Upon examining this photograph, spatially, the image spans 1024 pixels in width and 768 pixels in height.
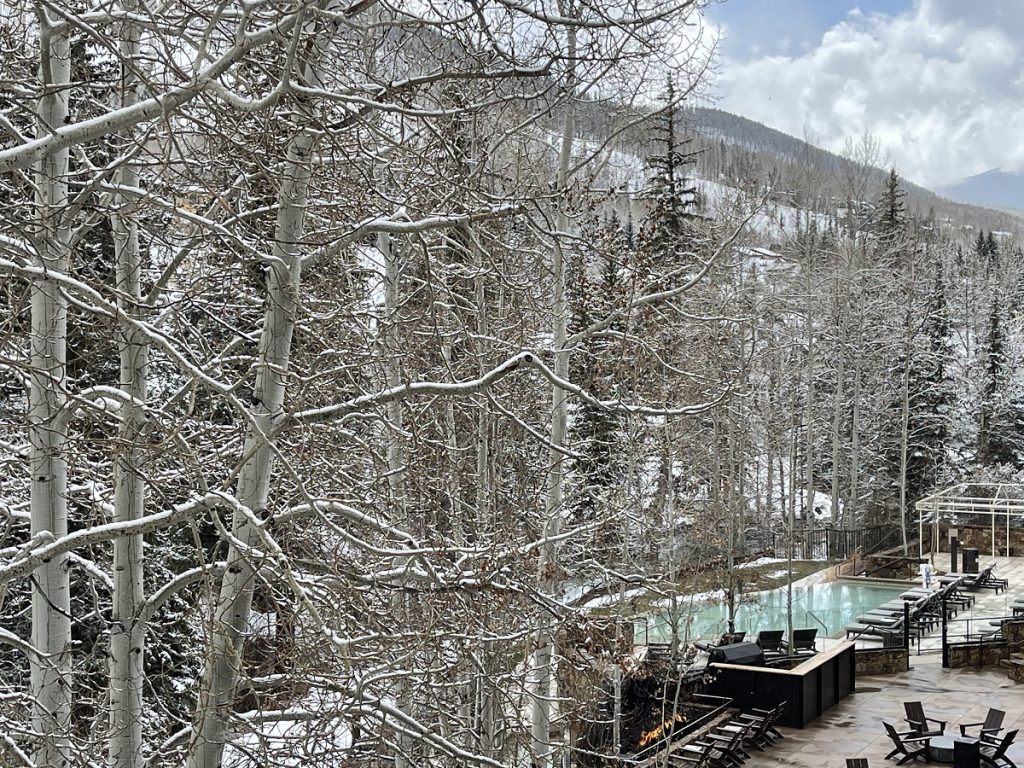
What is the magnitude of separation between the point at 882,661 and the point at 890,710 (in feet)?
9.35

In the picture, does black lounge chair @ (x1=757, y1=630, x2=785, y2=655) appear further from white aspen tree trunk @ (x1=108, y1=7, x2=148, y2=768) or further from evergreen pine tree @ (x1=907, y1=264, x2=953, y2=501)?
evergreen pine tree @ (x1=907, y1=264, x2=953, y2=501)

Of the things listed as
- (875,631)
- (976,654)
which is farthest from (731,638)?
(976,654)

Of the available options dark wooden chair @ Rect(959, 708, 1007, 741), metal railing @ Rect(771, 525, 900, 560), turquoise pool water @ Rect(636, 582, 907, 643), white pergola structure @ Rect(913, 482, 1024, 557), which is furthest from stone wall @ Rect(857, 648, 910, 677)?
metal railing @ Rect(771, 525, 900, 560)

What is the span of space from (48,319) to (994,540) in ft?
105

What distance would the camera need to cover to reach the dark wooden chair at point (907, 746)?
13.9m

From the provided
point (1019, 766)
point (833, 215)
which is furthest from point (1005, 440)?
point (1019, 766)

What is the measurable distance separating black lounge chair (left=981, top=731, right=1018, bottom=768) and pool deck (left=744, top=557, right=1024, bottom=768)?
4.5 inches

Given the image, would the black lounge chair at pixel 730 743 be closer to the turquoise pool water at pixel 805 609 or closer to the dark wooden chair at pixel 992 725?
the dark wooden chair at pixel 992 725

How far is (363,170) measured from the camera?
6078mm

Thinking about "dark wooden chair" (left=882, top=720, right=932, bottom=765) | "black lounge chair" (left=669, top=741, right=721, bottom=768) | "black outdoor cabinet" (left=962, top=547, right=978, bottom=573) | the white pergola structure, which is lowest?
"dark wooden chair" (left=882, top=720, right=932, bottom=765)

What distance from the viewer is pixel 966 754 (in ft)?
43.0

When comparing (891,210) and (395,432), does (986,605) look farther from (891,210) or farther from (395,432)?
(891,210)

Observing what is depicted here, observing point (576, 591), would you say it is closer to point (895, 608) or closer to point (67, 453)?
point (895, 608)

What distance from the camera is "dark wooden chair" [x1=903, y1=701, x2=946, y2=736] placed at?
14.3 m
